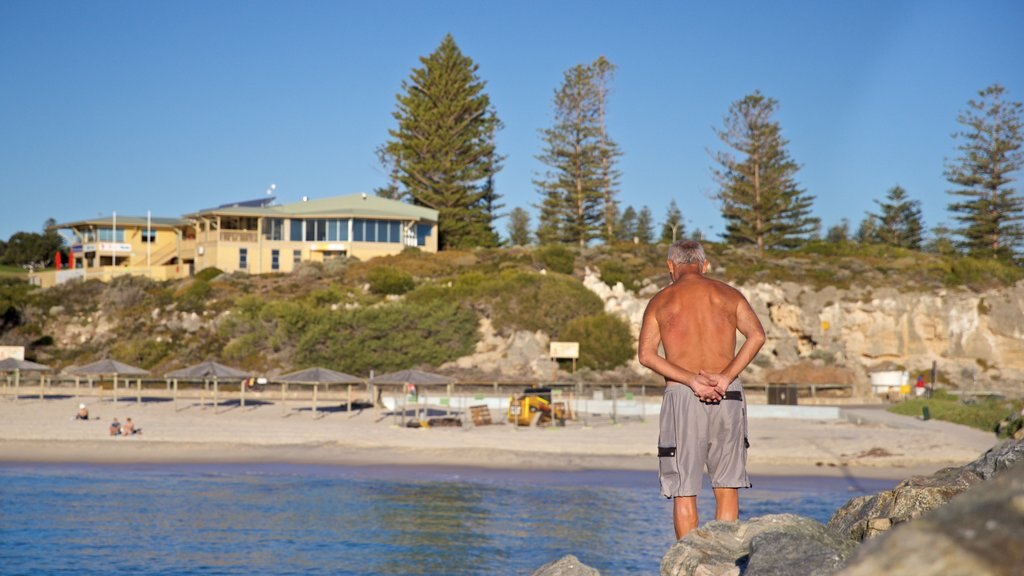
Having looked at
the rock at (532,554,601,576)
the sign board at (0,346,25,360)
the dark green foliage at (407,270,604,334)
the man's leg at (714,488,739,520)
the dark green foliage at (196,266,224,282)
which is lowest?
the rock at (532,554,601,576)

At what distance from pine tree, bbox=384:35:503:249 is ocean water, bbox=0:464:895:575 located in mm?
38880

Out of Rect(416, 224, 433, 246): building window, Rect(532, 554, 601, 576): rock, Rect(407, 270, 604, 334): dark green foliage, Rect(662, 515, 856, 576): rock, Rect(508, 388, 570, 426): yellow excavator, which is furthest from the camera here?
Rect(416, 224, 433, 246): building window

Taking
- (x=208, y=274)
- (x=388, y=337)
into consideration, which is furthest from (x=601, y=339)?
(x=208, y=274)

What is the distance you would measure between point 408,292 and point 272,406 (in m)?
14.0

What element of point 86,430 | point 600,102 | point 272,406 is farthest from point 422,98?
point 86,430

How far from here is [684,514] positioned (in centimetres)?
499

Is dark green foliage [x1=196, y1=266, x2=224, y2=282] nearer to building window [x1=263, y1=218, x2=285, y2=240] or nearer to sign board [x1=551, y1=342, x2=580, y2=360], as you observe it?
building window [x1=263, y1=218, x2=285, y2=240]

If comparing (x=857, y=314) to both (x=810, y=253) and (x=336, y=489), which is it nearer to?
(x=810, y=253)

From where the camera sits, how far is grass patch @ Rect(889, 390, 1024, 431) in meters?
26.3

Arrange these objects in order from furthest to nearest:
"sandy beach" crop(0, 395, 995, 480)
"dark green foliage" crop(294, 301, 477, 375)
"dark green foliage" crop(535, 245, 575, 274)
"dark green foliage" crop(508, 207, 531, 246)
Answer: "dark green foliage" crop(508, 207, 531, 246) → "dark green foliage" crop(535, 245, 575, 274) → "dark green foliage" crop(294, 301, 477, 375) → "sandy beach" crop(0, 395, 995, 480)

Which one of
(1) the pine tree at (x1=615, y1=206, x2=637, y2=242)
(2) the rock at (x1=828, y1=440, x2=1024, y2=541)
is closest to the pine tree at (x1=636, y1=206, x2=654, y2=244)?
(1) the pine tree at (x1=615, y1=206, x2=637, y2=242)

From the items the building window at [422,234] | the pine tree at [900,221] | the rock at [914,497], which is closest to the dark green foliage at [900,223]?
the pine tree at [900,221]

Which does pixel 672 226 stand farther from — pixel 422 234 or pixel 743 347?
pixel 743 347

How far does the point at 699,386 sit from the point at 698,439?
0.91ft
